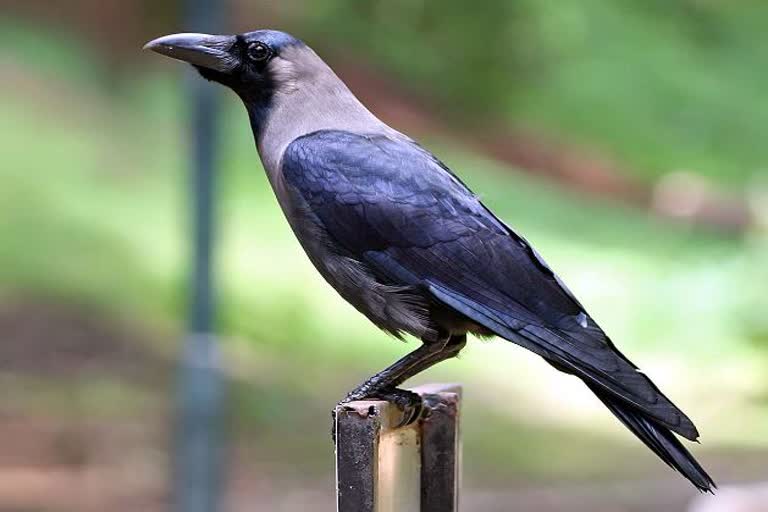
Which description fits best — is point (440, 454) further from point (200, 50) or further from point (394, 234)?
point (200, 50)

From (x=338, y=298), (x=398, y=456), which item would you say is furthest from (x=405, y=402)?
(x=338, y=298)

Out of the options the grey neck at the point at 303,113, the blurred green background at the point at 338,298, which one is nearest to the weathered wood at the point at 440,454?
the grey neck at the point at 303,113

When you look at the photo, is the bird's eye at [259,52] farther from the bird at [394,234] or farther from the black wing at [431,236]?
the black wing at [431,236]

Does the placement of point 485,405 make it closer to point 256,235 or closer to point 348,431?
point 256,235

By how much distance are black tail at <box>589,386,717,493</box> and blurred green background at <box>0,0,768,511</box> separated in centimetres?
448

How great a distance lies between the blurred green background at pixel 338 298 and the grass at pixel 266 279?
0.02m

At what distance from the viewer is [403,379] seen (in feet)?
9.33

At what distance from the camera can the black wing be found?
9.01 feet

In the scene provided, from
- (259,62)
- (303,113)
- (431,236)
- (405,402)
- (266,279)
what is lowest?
(405,402)

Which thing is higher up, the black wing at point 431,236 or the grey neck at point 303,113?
the grey neck at point 303,113

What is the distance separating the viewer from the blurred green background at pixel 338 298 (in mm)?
7445

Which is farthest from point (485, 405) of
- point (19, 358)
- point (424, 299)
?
point (424, 299)

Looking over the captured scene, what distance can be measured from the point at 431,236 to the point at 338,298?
5.22 meters

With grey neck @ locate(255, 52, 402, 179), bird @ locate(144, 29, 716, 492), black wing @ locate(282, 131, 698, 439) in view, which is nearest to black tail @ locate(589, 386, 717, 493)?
bird @ locate(144, 29, 716, 492)
